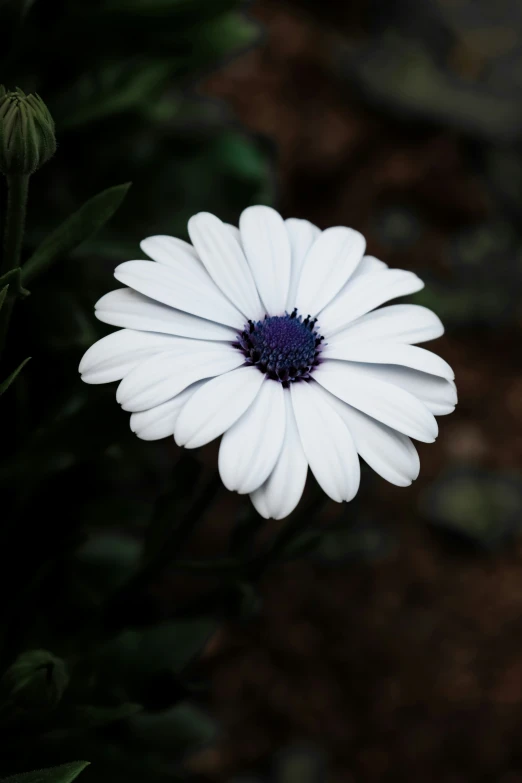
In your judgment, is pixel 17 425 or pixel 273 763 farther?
pixel 273 763

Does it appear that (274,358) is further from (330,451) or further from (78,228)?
(78,228)

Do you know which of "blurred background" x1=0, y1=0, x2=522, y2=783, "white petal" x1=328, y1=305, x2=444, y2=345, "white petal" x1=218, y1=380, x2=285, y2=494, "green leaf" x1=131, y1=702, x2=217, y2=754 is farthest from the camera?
"green leaf" x1=131, y1=702, x2=217, y2=754

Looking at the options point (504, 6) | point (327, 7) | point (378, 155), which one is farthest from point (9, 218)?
point (504, 6)

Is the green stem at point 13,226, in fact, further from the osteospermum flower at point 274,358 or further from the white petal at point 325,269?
the white petal at point 325,269

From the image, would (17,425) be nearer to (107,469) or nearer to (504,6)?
(107,469)

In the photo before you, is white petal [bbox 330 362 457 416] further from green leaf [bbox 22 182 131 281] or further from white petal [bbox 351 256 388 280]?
green leaf [bbox 22 182 131 281]

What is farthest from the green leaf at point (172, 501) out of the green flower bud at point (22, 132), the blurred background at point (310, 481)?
the green flower bud at point (22, 132)

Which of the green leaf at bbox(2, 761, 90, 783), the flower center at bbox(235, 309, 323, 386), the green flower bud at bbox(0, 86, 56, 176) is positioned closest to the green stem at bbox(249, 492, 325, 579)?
the flower center at bbox(235, 309, 323, 386)
